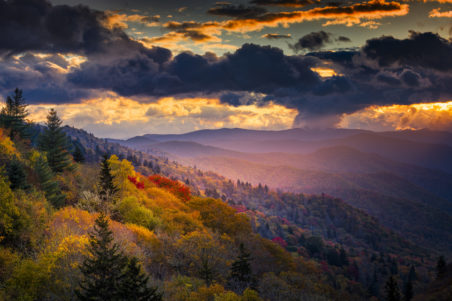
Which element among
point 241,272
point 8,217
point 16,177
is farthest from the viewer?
point 241,272

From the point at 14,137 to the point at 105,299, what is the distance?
209 ft

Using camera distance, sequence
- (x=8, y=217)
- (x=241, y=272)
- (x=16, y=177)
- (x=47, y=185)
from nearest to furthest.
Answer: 1. (x=8, y=217)
2. (x=16, y=177)
3. (x=241, y=272)
4. (x=47, y=185)

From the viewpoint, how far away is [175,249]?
1834 inches

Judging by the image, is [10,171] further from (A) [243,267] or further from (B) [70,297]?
(A) [243,267]

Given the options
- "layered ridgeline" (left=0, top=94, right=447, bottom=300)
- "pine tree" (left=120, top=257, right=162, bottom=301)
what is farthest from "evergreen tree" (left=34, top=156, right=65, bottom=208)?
"pine tree" (left=120, top=257, right=162, bottom=301)

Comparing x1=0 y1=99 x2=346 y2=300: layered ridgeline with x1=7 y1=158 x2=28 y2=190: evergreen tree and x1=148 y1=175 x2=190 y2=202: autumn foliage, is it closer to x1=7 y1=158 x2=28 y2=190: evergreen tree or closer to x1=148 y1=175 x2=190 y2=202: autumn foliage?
x1=7 y1=158 x2=28 y2=190: evergreen tree

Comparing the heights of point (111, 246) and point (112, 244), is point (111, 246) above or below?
below

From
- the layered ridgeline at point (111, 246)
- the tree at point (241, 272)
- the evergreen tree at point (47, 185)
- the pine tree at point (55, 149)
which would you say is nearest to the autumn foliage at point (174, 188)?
the layered ridgeline at point (111, 246)

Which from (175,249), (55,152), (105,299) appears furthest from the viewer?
(55,152)

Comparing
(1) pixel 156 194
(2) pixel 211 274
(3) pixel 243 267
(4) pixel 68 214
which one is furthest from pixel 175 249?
(1) pixel 156 194

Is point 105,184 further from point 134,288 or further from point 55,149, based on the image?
point 134,288

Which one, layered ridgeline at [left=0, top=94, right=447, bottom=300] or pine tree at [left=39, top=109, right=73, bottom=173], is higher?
pine tree at [left=39, top=109, right=73, bottom=173]

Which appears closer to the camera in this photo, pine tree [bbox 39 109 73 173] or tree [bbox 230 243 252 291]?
tree [bbox 230 243 252 291]

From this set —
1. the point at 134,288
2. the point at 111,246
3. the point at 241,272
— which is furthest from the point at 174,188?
the point at 134,288
